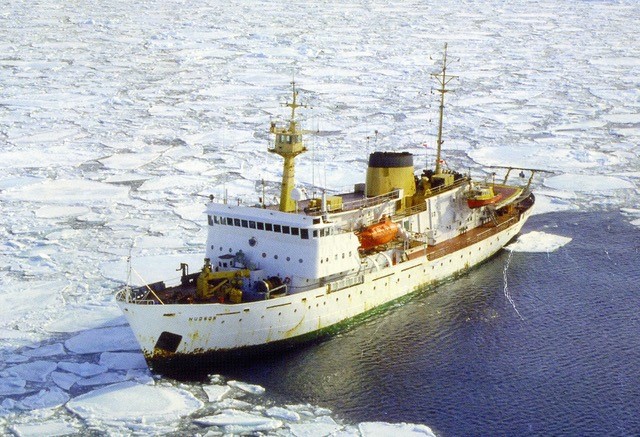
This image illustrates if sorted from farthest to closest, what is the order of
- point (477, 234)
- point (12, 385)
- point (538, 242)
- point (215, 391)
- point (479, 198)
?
point (538, 242), point (477, 234), point (479, 198), point (215, 391), point (12, 385)

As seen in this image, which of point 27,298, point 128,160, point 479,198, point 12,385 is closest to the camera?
point 12,385

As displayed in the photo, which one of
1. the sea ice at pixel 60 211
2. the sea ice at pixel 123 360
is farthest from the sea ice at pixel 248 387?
the sea ice at pixel 60 211

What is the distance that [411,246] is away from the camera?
2059 centimetres

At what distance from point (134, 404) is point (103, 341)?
2.60 metres

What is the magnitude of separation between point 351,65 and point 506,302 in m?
24.7

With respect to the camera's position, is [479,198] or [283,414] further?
[479,198]

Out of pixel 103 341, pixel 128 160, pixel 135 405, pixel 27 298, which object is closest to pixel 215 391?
pixel 135 405

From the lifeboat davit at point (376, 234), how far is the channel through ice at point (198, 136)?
3.96 meters

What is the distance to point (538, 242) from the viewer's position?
23422 mm

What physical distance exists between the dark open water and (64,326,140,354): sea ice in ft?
7.52

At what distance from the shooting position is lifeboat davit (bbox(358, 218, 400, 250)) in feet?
61.9

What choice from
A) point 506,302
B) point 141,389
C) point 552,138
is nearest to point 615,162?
point 552,138

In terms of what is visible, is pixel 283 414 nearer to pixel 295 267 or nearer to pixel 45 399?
pixel 45 399

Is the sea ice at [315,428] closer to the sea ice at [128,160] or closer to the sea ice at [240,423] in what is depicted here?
the sea ice at [240,423]
